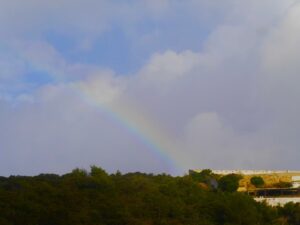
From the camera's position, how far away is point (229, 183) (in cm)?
7575

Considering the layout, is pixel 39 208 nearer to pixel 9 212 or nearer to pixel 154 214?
pixel 9 212

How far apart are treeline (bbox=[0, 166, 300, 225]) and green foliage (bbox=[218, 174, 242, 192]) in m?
15.3

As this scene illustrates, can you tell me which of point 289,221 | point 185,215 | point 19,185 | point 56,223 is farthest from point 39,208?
point 289,221

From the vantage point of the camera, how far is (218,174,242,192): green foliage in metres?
74.8

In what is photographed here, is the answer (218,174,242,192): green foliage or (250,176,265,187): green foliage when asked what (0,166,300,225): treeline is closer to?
(218,174,242,192): green foliage

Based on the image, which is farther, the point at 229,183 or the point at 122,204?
the point at 229,183

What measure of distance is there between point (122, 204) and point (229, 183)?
1274 inches

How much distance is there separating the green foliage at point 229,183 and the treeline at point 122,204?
15340mm

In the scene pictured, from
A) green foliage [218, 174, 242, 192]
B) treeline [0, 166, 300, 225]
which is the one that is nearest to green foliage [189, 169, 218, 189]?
green foliage [218, 174, 242, 192]

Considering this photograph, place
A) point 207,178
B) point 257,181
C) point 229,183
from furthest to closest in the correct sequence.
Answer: point 257,181
point 207,178
point 229,183

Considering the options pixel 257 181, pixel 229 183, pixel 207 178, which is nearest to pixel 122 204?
pixel 229 183

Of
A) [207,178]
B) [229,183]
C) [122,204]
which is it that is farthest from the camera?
[207,178]

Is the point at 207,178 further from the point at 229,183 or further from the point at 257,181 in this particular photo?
the point at 257,181

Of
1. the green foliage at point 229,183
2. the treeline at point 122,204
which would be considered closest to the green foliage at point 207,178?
the green foliage at point 229,183
